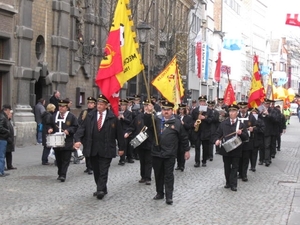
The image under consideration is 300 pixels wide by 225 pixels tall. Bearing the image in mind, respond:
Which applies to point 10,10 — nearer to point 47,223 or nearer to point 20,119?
point 20,119

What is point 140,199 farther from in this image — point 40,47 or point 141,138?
point 40,47

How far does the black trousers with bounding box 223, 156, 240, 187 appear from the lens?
13000mm

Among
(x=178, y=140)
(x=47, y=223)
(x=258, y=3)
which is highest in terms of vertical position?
(x=258, y=3)

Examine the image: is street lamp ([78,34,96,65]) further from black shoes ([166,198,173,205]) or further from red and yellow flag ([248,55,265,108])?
black shoes ([166,198,173,205])

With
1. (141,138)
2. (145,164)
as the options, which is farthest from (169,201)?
(145,164)

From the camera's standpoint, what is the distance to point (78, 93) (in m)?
28.2

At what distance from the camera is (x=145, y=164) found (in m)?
14.0

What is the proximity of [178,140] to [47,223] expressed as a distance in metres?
3.40

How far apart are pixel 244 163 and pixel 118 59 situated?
4.11 meters

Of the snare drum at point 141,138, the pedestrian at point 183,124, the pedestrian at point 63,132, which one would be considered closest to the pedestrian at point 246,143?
the pedestrian at point 183,124

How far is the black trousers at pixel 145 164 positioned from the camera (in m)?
13.8

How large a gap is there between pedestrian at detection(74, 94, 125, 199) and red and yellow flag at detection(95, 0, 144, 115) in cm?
65

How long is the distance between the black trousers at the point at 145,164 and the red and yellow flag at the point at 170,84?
4.16 m

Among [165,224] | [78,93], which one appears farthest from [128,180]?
[78,93]
